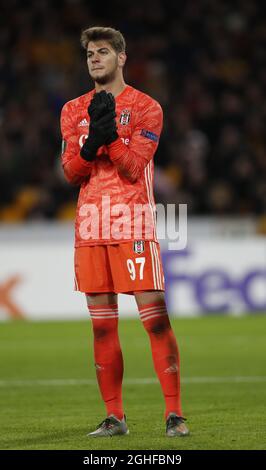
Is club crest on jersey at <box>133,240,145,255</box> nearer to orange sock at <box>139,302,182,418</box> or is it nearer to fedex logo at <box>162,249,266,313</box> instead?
orange sock at <box>139,302,182,418</box>

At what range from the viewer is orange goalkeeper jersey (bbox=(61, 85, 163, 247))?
6.40m

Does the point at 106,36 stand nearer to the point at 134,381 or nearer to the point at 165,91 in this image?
the point at 134,381

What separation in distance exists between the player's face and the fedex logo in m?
8.97

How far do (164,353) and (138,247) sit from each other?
23.8 inches

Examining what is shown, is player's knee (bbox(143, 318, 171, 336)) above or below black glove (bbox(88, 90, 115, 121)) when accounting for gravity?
below

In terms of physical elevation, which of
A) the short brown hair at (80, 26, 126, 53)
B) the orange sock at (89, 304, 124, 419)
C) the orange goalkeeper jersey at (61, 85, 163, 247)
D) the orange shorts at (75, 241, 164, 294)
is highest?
the short brown hair at (80, 26, 126, 53)

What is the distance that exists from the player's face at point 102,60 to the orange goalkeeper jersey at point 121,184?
165 millimetres

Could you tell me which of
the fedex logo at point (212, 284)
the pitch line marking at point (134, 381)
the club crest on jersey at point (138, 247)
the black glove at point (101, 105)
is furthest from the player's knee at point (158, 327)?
the fedex logo at point (212, 284)

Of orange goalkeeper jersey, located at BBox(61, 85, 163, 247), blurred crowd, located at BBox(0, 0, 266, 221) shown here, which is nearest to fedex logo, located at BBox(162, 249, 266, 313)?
blurred crowd, located at BBox(0, 0, 266, 221)

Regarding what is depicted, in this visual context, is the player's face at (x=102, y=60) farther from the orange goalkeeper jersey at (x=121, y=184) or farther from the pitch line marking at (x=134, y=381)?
the pitch line marking at (x=134, y=381)

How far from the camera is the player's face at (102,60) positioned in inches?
251

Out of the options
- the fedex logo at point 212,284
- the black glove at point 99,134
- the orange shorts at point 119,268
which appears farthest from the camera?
the fedex logo at point 212,284
